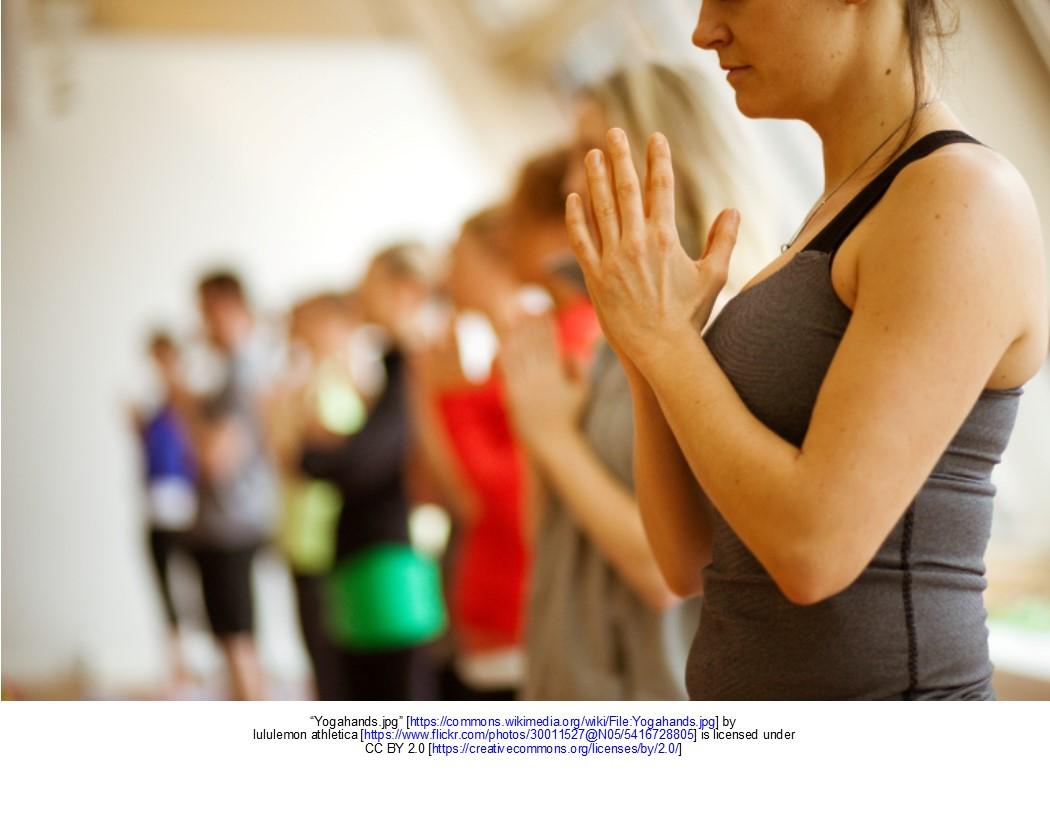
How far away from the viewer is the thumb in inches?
35.6

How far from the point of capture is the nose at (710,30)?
92 centimetres

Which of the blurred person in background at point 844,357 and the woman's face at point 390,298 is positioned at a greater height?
the woman's face at point 390,298

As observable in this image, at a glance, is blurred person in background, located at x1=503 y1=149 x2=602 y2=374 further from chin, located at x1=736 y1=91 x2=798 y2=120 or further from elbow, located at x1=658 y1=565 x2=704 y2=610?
chin, located at x1=736 y1=91 x2=798 y2=120

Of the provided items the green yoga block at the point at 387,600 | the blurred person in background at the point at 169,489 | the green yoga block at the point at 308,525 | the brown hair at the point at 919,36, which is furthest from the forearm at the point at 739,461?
the blurred person in background at the point at 169,489

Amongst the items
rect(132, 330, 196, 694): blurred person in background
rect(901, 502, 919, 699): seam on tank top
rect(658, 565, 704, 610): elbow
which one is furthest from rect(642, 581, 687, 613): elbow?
rect(132, 330, 196, 694): blurred person in background

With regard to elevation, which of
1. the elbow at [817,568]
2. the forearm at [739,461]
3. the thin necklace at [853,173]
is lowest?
the elbow at [817,568]

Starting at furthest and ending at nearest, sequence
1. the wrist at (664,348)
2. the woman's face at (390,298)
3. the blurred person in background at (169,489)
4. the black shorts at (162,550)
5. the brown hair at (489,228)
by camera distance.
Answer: the black shorts at (162,550), the blurred person in background at (169,489), the woman's face at (390,298), the brown hair at (489,228), the wrist at (664,348)

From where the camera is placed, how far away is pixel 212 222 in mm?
5586

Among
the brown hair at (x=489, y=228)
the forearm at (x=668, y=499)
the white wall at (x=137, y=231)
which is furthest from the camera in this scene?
the white wall at (x=137, y=231)

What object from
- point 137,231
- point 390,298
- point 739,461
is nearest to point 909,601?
point 739,461

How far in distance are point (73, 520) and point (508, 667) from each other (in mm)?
4347

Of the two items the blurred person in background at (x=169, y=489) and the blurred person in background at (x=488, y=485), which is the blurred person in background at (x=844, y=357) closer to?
the blurred person in background at (x=488, y=485)
